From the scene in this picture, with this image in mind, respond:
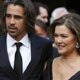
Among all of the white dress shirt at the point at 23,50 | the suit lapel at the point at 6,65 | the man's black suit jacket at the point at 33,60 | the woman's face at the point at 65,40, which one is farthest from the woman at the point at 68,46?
the suit lapel at the point at 6,65

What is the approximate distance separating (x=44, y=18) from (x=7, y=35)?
2885 mm

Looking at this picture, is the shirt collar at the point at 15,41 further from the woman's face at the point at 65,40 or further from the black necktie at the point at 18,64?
the woman's face at the point at 65,40

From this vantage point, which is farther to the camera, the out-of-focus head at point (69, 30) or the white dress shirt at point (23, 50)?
the white dress shirt at point (23, 50)

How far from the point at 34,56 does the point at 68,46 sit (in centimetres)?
41

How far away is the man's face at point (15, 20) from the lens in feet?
11.9

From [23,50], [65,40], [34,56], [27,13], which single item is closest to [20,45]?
[23,50]

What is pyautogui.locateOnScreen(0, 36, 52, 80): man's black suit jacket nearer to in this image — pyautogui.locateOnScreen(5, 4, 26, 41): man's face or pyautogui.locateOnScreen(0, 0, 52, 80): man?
pyautogui.locateOnScreen(0, 0, 52, 80): man

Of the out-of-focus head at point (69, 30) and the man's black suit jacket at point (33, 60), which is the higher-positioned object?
the out-of-focus head at point (69, 30)

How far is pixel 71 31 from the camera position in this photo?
11.5 feet

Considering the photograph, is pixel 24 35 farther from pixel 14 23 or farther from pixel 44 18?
pixel 44 18

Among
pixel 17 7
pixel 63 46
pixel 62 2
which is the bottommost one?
pixel 62 2

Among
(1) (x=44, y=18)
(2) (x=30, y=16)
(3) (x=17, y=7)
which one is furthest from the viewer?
(1) (x=44, y=18)

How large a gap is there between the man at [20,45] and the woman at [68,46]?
26 centimetres

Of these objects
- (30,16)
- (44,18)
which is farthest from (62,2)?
(30,16)
